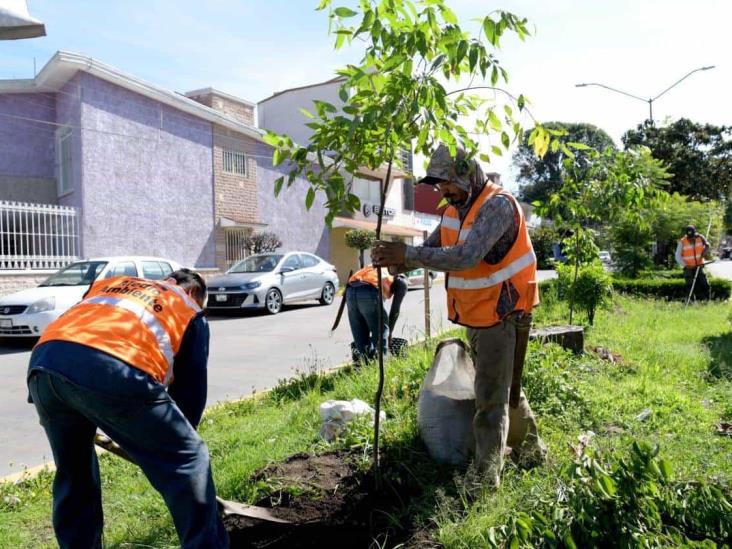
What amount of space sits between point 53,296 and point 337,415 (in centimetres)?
792

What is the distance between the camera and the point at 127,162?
17062mm

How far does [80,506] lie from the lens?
257 cm

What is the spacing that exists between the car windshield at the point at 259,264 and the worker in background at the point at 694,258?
30.2 ft

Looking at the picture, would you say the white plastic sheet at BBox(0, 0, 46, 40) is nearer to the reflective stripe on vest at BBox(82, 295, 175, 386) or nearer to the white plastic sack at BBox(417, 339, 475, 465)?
the reflective stripe on vest at BBox(82, 295, 175, 386)

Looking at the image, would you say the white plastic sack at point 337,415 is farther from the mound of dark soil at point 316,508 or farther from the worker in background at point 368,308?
the worker in background at point 368,308

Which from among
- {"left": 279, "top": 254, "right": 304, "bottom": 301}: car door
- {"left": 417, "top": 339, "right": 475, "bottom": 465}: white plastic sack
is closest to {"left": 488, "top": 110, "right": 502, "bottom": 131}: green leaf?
{"left": 417, "top": 339, "right": 475, "bottom": 465}: white plastic sack

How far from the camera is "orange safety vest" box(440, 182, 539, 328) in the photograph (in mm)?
3031

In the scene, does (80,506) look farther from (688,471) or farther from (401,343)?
(401,343)

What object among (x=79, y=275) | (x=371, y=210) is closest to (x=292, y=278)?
(x=79, y=275)

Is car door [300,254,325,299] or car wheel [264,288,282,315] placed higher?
car door [300,254,325,299]

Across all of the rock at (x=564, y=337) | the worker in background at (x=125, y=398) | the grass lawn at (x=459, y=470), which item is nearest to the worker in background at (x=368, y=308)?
the grass lawn at (x=459, y=470)

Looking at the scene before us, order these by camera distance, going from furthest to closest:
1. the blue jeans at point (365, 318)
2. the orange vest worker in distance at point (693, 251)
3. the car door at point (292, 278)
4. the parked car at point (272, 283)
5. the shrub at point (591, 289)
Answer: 1. the car door at point (292, 278)
2. the parked car at point (272, 283)
3. the orange vest worker in distance at point (693, 251)
4. the shrub at point (591, 289)
5. the blue jeans at point (365, 318)

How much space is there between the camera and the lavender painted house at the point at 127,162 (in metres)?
16.2

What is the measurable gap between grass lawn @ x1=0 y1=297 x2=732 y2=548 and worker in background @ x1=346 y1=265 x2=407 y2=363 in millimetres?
413
